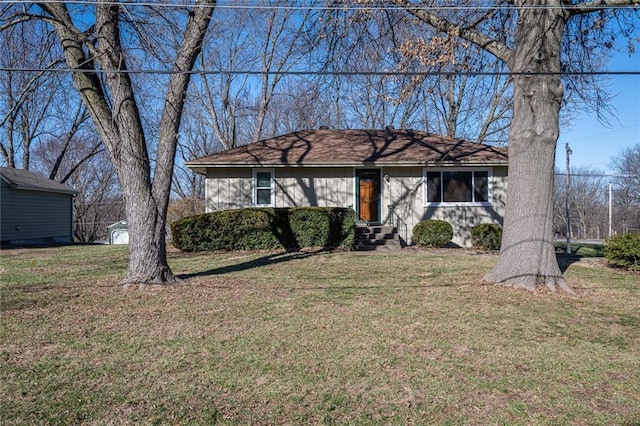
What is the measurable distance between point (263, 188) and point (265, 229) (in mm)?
2685

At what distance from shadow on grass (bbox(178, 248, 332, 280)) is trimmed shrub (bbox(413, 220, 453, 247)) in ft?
10.7

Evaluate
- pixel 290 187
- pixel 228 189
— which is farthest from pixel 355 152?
pixel 228 189

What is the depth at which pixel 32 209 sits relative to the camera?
2159 centimetres

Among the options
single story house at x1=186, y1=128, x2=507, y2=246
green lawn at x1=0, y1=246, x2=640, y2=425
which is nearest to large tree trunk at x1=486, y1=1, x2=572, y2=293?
green lawn at x1=0, y1=246, x2=640, y2=425

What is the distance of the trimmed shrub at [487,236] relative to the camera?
44.5ft

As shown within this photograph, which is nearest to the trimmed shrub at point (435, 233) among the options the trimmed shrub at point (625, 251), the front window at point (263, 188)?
the trimmed shrub at point (625, 251)

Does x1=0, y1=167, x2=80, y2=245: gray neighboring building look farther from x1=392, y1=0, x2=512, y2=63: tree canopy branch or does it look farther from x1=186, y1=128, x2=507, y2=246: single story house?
x1=392, y1=0, x2=512, y2=63: tree canopy branch

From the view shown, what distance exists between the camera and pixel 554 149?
7.51 metres

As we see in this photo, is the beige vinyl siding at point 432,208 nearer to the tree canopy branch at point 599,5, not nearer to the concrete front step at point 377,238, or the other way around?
the concrete front step at point 377,238

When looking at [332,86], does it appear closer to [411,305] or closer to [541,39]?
[541,39]

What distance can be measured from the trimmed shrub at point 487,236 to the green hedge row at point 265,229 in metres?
4.15

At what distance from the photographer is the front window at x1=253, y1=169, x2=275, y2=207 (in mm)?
14969

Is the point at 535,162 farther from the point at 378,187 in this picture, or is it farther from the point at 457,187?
the point at 378,187

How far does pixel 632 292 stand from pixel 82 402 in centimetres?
821
